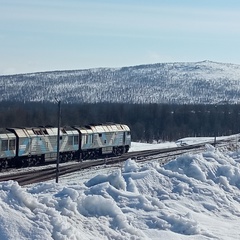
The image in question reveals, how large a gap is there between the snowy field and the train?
15.7m

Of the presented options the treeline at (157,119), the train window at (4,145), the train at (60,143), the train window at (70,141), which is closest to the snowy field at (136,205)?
the train at (60,143)

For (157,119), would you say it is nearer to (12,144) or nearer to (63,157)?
(63,157)

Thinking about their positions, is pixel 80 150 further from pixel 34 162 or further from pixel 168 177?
pixel 168 177

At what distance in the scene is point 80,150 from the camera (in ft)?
140

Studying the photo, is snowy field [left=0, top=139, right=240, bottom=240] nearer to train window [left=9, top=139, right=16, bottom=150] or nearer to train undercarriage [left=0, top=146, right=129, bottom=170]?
train window [left=9, top=139, right=16, bottom=150]

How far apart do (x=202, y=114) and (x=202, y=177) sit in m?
96.2

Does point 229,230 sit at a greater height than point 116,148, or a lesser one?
greater

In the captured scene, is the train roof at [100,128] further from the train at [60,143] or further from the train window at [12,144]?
the train window at [12,144]

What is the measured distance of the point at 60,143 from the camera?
133ft

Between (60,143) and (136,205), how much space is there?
28477mm

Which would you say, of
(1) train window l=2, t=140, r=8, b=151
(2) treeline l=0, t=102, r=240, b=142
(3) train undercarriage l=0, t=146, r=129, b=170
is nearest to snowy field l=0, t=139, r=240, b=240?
(1) train window l=2, t=140, r=8, b=151

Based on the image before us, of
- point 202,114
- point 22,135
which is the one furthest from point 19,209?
point 202,114

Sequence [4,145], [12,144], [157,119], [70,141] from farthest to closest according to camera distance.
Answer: [157,119], [70,141], [12,144], [4,145]

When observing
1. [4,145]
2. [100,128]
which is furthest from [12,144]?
[100,128]
